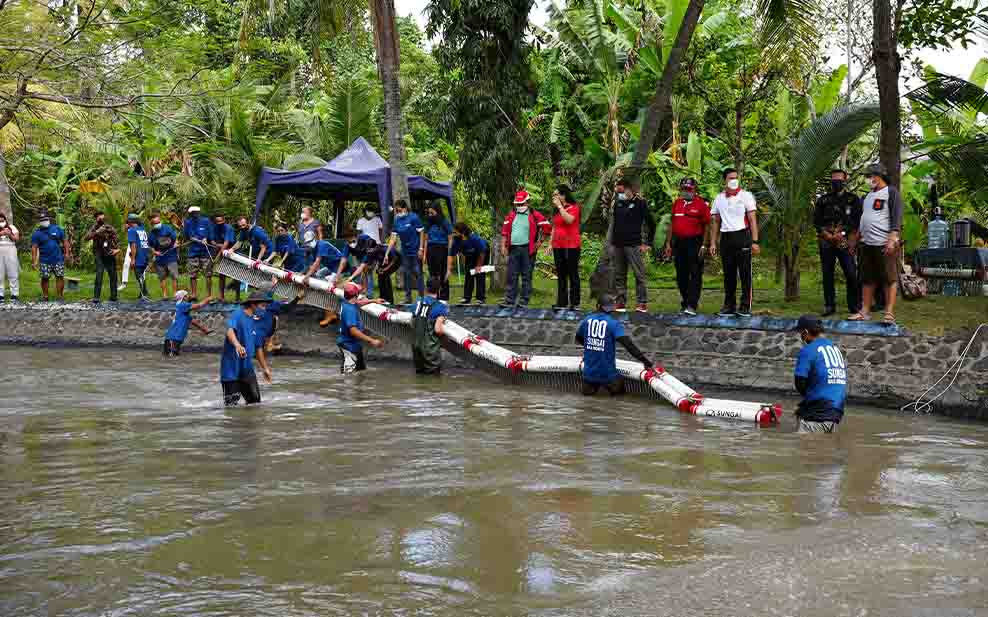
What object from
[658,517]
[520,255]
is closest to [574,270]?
[520,255]

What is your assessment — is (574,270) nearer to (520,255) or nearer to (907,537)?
(520,255)

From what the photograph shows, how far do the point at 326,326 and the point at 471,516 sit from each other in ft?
38.7

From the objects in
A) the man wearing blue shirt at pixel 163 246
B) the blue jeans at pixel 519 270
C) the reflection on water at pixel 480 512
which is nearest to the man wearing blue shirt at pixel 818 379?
the reflection on water at pixel 480 512

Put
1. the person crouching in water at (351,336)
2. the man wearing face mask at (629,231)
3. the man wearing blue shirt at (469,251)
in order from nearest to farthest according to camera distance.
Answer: the man wearing face mask at (629,231) < the person crouching in water at (351,336) < the man wearing blue shirt at (469,251)

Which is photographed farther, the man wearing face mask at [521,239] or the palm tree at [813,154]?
the man wearing face mask at [521,239]

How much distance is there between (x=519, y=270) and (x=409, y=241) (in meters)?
2.11

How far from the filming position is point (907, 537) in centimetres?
747

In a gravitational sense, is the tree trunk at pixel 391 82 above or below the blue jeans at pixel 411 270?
above

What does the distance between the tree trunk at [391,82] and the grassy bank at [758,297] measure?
2537 mm

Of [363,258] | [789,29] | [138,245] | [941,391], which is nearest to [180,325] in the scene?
[138,245]

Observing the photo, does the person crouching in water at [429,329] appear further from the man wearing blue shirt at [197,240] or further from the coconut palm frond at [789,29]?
the coconut palm frond at [789,29]

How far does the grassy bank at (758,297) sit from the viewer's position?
1395cm

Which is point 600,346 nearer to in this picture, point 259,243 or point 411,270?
point 411,270

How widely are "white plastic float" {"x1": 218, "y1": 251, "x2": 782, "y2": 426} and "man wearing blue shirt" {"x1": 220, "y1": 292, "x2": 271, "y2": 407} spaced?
3.60 meters
